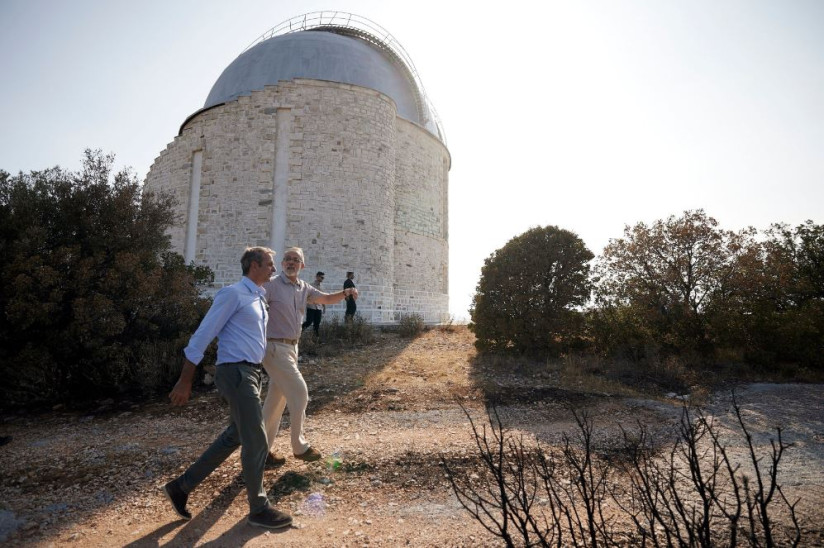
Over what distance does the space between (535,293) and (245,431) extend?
22.8 feet

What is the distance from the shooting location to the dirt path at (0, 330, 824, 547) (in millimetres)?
3098

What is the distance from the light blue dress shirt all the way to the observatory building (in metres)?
10.2

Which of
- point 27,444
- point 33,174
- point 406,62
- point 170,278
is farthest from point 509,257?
point 406,62

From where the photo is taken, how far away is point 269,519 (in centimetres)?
306

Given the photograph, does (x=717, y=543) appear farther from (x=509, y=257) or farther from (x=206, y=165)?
(x=206, y=165)

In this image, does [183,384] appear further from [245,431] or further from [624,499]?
[624,499]

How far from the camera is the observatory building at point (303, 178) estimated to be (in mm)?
13766

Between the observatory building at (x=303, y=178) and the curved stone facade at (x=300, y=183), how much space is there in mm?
32

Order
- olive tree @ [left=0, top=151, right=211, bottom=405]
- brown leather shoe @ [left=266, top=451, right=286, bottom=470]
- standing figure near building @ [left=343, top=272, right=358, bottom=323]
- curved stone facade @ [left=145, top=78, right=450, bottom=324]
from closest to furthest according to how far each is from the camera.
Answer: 1. brown leather shoe @ [left=266, top=451, right=286, bottom=470]
2. olive tree @ [left=0, top=151, right=211, bottom=405]
3. standing figure near building @ [left=343, top=272, right=358, bottom=323]
4. curved stone facade @ [left=145, top=78, right=450, bottom=324]

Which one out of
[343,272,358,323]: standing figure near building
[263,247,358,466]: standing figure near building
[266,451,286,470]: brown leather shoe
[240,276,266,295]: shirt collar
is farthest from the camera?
[343,272,358,323]: standing figure near building

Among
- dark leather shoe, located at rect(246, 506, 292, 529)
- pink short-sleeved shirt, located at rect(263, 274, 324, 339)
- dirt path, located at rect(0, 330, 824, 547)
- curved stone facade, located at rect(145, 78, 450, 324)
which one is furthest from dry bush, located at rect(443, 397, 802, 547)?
curved stone facade, located at rect(145, 78, 450, 324)

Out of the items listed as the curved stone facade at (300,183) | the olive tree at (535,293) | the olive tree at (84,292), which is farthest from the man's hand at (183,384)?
the curved stone facade at (300,183)

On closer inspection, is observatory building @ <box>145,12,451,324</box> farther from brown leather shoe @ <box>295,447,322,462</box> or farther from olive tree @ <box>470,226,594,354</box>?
brown leather shoe @ <box>295,447,322,462</box>

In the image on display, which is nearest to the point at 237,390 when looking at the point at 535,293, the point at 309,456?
the point at 309,456
